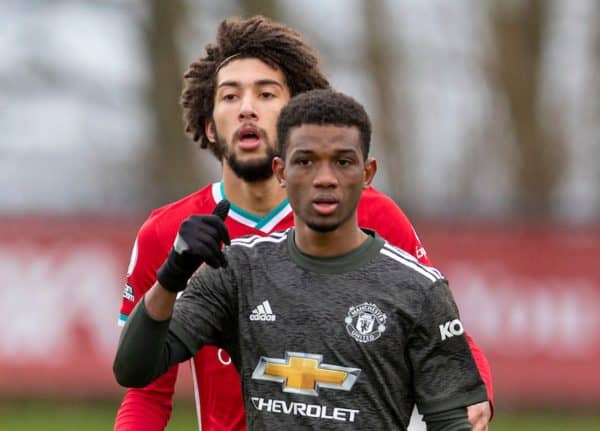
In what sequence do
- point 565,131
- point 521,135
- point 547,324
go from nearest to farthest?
point 547,324, point 521,135, point 565,131

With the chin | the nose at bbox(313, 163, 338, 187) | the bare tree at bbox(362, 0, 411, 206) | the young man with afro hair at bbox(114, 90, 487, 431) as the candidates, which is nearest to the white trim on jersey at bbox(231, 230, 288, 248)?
the young man with afro hair at bbox(114, 90, 487, 431)

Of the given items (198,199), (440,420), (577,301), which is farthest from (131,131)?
(440,420)

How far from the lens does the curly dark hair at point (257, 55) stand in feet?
18.8

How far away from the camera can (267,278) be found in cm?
459

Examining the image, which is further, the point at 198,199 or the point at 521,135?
the point at 521,135

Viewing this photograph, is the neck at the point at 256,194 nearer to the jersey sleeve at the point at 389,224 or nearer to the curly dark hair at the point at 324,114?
the jersey sleeve at the point at 389,224

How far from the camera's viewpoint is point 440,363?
4.42 metres

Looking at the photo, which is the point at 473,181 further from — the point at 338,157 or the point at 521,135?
the point at 338,157

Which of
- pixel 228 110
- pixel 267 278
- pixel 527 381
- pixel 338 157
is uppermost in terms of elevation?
pixel 527 381

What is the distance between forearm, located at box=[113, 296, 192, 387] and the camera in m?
4.36

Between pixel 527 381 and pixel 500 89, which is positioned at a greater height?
pixel 500 89

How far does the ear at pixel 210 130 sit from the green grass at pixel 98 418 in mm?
6405

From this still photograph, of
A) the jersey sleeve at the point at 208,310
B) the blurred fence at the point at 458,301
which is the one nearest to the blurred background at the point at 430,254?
the blurred fence at the point at 458,301

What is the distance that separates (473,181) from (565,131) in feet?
10.7
